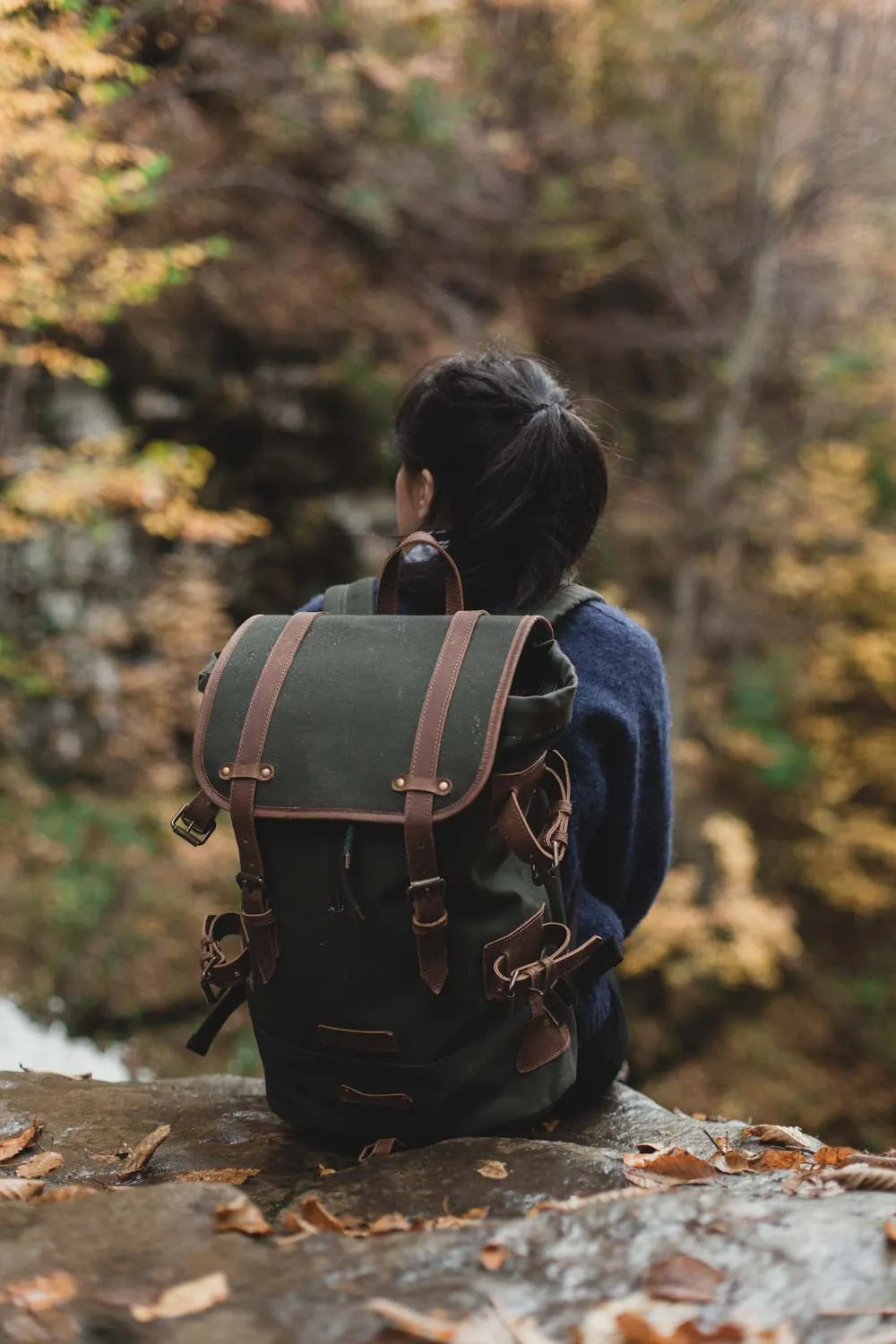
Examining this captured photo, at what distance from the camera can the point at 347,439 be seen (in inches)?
350

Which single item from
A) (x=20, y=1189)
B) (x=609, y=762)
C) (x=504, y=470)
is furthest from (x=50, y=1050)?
(x=504, y=470)

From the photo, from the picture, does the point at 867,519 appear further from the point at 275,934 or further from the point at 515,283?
the point at 275,934

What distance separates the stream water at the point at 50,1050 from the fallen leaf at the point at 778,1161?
4.22 metres

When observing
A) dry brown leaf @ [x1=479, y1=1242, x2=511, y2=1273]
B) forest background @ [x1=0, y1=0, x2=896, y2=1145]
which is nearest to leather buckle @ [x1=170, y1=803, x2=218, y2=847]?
dry brown leaf @ [x1=479, y1=1242, x2=511, y2=1273]

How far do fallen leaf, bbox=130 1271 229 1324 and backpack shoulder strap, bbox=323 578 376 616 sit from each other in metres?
1.26

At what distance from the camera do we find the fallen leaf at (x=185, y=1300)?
1217mm

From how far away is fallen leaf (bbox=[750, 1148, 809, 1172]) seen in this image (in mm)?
1902

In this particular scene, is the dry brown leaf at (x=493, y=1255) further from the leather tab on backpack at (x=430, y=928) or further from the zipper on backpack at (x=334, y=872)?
the zipper on backpack at (x=334, y=872)

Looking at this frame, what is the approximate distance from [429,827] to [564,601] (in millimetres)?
663

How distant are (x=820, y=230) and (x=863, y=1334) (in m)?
9.54

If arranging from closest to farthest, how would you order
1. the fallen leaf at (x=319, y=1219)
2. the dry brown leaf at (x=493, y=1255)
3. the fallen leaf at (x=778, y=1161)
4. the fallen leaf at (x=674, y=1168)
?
the dry brown leaf at (x=493, y=1255)
the fallen leaf at (x=319, y=1219)
the fallen leaf at (x=674, y=1168)
the fallen leaf at (x=778, y=1161)

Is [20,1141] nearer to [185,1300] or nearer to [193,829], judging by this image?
[193,829]

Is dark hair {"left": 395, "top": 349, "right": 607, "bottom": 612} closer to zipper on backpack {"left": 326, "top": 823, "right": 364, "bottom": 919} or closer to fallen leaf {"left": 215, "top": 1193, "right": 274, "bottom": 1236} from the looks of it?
zipper on backpack {"left": 326, "top": 823, "right": 364, "bottom": 919}

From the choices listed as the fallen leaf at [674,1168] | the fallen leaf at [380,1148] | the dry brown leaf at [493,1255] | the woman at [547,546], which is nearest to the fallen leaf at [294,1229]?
the dry brown leaf at [493,1255]
